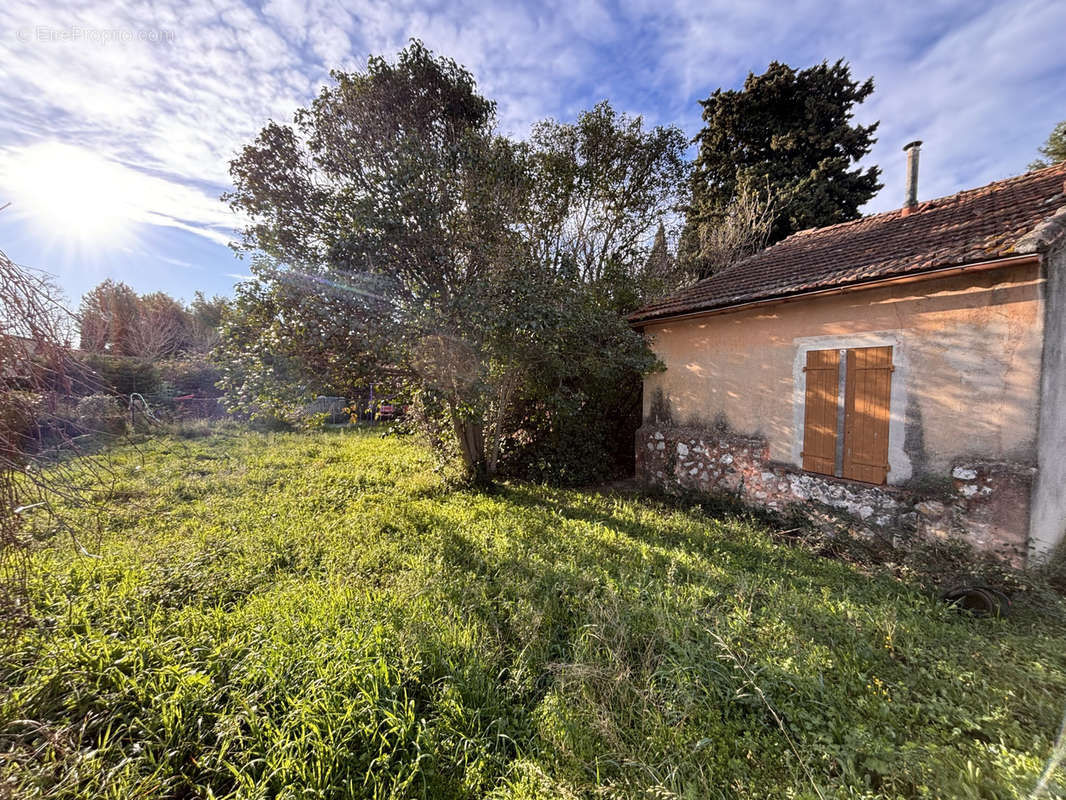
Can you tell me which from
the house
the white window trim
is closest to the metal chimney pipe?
the house

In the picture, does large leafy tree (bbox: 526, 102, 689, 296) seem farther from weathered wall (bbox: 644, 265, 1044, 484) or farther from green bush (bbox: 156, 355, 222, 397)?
green bush (bbox: 156, 355, 222, 397)

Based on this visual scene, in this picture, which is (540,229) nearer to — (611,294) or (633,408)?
(611,294)

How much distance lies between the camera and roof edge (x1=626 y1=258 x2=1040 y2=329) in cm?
391

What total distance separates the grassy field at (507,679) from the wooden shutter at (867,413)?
1.52 metres

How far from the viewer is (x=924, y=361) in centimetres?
462

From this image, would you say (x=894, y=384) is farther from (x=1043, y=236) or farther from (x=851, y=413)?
(x=1043, y=236)

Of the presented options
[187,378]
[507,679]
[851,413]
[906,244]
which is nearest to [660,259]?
[906,244]

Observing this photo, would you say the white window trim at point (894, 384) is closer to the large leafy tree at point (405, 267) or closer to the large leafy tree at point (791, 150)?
the large leafy tree at point (405, 267)

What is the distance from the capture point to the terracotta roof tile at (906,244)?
4.22m

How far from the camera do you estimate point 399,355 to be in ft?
18.4

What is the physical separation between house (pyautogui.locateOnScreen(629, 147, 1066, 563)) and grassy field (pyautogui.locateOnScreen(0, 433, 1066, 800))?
1.42 meters

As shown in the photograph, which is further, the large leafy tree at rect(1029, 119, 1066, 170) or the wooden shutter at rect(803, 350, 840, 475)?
the large leafy tree at rect(1029, 119, 1066, 170)

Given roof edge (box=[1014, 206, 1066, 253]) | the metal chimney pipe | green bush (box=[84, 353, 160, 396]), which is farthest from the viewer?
green bush (box=[84, 353, 160, 396])

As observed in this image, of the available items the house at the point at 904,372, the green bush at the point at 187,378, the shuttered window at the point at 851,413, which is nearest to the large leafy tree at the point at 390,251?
the house at the point at 904,372
